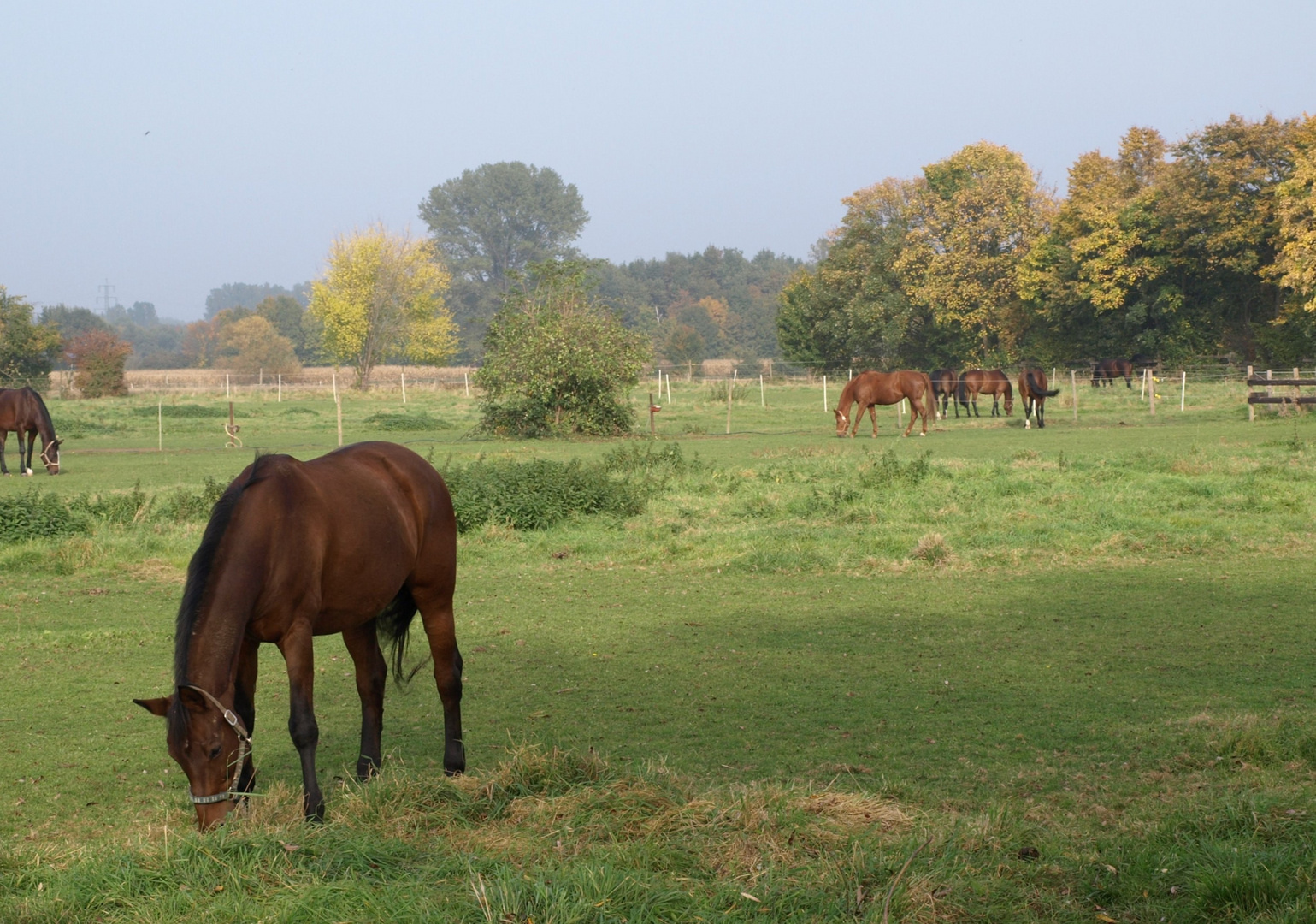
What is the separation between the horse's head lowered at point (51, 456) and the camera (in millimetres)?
20312

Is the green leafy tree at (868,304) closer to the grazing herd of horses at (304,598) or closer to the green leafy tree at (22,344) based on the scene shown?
the green leafy tree at (22,344)

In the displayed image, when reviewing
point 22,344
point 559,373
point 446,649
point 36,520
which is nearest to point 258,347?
point 22,344

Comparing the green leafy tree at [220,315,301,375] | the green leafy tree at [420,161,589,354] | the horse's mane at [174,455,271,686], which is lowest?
the horse's mane at [174,455,271,686]

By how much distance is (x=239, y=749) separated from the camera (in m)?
4.16

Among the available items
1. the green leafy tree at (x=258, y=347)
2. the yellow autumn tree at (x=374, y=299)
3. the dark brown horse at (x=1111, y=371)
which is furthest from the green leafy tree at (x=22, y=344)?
the dark brown horse at (x=1111, y=371)

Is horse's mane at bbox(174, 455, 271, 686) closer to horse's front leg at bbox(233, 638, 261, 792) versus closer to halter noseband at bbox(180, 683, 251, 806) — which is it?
halter noseband at bbox(180, 683, 251, 806)

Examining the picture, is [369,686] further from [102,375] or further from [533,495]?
[102,375]

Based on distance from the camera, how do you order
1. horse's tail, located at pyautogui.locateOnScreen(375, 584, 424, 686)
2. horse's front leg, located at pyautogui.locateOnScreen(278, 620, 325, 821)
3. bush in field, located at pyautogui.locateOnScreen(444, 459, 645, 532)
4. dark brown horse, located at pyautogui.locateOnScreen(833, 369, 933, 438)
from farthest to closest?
dark brown horse, located at pyautogui.locateOnScreen(833, 369, 933, 438)
bush in field, located at pyautogui.locateOnScreen(444, 459, 645, 532)
horse's tail, located at pyautogui.locateOnScreen(375, 584, 424, 686)
horse's front leg, located at pyautogui.locateOnScreen(278, 620, 325, 821)

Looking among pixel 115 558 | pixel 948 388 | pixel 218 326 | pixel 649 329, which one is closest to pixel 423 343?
pixel 649 329

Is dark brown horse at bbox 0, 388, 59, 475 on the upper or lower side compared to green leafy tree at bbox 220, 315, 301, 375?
lower

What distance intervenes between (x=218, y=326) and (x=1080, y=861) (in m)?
147

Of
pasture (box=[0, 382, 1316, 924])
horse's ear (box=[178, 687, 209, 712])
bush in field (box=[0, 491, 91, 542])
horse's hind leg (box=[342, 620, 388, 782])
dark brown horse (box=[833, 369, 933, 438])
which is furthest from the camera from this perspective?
dark brown horse (box=[833, 369, 933, 438])

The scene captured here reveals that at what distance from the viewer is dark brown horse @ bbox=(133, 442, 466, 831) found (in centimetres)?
413

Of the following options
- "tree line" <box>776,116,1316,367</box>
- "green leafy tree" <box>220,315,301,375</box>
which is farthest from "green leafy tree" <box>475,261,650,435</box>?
"green leafy tree" <box>220,315,301,375</box>
